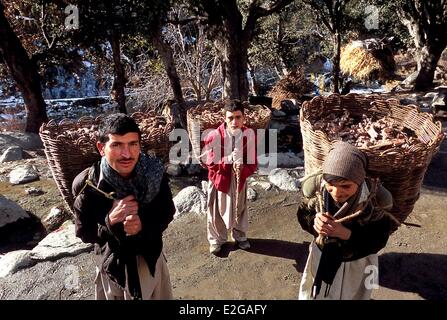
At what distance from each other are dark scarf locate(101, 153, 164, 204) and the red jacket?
5.09ft

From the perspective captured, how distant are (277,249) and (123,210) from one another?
2.51 metres

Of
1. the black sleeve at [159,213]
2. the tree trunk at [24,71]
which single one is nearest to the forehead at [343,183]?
the black sleeve at [159,213]

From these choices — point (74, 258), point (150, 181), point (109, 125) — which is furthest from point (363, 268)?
point (74, 258)

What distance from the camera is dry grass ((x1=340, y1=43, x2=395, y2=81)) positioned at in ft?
52.6

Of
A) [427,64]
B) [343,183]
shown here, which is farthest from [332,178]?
[427,64]

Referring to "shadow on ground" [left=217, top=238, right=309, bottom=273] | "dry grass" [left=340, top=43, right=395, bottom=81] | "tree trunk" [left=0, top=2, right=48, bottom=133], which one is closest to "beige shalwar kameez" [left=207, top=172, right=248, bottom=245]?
"shadow on ground" [left=217, top=238, right=309, bottom=273]

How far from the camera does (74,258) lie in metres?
4.01

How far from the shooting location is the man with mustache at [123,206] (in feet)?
6.67

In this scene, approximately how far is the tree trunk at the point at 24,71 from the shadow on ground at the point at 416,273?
25.6 ft

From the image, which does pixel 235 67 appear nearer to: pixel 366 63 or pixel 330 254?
pixel 330 254

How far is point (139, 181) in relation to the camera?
6.93 feet

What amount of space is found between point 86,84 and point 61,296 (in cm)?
2215

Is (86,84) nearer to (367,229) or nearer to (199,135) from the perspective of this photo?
(199,135)

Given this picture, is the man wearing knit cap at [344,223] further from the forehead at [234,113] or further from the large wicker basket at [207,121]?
the large wicker basket at [207,121]
